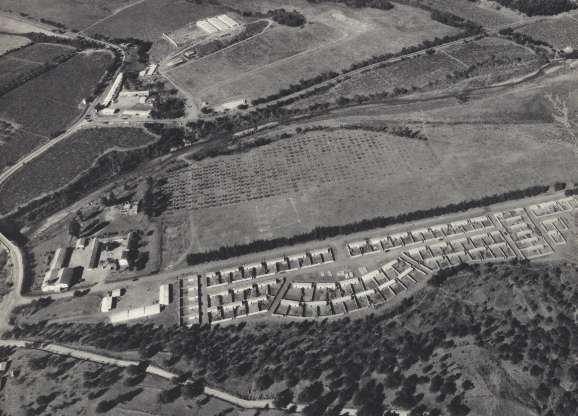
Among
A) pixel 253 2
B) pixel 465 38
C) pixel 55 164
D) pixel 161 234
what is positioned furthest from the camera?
pixel 253 2

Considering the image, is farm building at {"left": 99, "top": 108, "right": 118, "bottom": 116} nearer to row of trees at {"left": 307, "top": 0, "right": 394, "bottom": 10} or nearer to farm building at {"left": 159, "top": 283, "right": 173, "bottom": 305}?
farm building at {"left": 159, "top": 283, "right": 173, "bottom": 305}

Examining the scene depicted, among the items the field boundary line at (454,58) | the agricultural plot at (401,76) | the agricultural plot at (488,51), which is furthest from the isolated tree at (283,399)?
the agricultural plot at (488,51)

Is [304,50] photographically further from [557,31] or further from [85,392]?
[85,392]

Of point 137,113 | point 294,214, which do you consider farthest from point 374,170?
point 137,113

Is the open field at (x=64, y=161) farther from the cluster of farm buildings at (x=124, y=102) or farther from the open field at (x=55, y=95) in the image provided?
the open field at (x=55, y=95)

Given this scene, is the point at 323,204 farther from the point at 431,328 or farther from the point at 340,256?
the point at 431,328

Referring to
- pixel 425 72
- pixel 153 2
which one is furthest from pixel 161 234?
pixel 153 2
